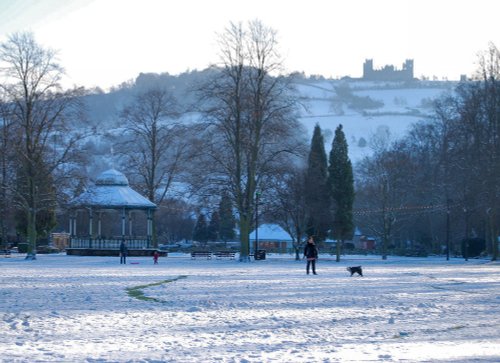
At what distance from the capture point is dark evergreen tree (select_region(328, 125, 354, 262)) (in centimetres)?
5897

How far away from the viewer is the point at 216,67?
1875 inches

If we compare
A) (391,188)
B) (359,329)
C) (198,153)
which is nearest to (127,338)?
(359,329)

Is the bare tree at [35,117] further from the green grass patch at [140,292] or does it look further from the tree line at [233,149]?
the green grass patch at [140,292]

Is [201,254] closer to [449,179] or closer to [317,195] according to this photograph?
[317,195]

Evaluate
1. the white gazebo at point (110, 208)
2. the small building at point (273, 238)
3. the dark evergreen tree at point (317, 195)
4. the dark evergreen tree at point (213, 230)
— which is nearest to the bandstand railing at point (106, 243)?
the white gazebo at point (110, 208)

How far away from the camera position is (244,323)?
13727 millimetres

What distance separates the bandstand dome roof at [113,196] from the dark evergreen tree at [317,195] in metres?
11.1

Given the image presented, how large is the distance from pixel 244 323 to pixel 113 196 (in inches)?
1677

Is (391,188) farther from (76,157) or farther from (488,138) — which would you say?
(76,157)

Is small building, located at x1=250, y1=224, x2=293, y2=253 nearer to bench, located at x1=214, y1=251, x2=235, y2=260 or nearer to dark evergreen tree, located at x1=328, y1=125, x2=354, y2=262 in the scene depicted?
dark evergreen tree, located at x1=328, y1=125, x2=354, y2=262

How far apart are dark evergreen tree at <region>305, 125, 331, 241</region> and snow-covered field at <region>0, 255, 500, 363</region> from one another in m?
32.3

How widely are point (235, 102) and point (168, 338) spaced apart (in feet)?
116

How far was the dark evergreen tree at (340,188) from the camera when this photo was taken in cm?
5897

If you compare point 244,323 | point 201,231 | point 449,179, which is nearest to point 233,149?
point 449,179
